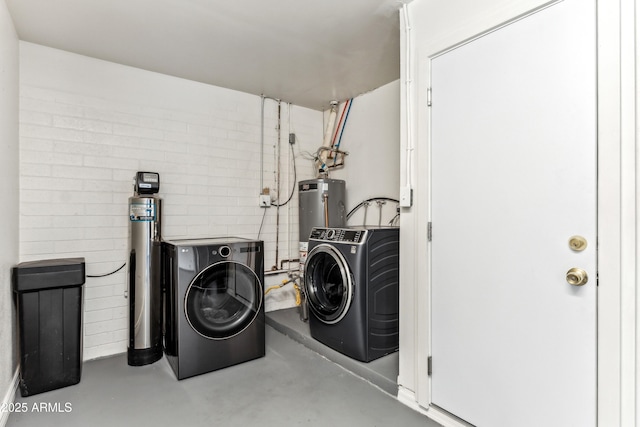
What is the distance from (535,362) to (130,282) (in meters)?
2.61

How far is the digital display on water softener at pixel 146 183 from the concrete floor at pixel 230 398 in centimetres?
132

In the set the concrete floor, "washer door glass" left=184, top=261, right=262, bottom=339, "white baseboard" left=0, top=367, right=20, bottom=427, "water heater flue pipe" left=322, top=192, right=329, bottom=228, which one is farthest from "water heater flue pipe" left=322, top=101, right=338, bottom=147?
"white baseboard" left=0, top=367, right=20, bottom=427

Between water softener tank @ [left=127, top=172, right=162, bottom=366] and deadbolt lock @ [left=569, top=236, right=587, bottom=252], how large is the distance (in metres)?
2.59

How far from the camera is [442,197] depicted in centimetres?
180

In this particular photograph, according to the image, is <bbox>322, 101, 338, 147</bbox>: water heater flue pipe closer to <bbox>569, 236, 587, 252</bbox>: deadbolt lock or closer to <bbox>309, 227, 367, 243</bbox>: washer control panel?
<bbox>309, 227, 367, 243</bbox>: washer control panel

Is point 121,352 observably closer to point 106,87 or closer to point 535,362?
point 106,87

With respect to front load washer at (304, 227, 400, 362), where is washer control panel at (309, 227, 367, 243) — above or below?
above

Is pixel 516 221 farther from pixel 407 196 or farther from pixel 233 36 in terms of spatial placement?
pixel 233 36

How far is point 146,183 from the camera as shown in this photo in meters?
2.59

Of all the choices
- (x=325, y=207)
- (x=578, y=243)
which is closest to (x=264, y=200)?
(x=325, y=207)

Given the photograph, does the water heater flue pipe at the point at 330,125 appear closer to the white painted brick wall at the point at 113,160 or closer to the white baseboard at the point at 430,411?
the white painted brick wall at the point at 113,160

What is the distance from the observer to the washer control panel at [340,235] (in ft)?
7.82

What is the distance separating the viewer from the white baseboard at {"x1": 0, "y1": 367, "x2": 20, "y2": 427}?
1.75 metres

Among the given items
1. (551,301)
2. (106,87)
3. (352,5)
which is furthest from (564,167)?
(106,87)
